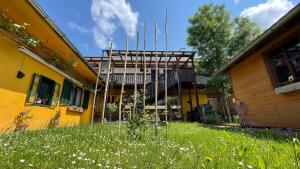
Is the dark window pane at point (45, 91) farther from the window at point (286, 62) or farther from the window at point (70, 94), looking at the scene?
the window at point (286, 62)

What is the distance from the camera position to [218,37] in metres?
13.9

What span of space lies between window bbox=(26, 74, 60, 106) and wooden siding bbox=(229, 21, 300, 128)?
869 cm

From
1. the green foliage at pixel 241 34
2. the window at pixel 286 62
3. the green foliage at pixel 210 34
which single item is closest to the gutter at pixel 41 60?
the window at pixel 286 62

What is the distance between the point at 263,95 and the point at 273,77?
3.02ft

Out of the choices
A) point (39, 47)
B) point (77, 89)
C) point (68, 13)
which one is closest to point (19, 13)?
point (39, 47)

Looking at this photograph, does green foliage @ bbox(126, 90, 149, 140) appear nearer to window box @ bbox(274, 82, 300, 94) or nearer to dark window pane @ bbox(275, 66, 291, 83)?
window box @ bbox(274, 82, 300, 94)

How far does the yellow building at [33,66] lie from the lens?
14.8 feet

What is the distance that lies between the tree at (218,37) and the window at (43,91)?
10.6 meters

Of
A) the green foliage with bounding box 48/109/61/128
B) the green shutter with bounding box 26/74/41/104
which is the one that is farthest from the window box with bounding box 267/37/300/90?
the green foliage with bounding box 48/109/61/128

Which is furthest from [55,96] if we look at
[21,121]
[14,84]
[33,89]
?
[14,84]

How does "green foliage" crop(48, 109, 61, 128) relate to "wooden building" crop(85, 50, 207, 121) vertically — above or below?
below

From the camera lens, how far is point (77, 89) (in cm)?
1053

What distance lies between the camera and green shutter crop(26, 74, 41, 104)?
5.82m

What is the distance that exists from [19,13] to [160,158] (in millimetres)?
5209
